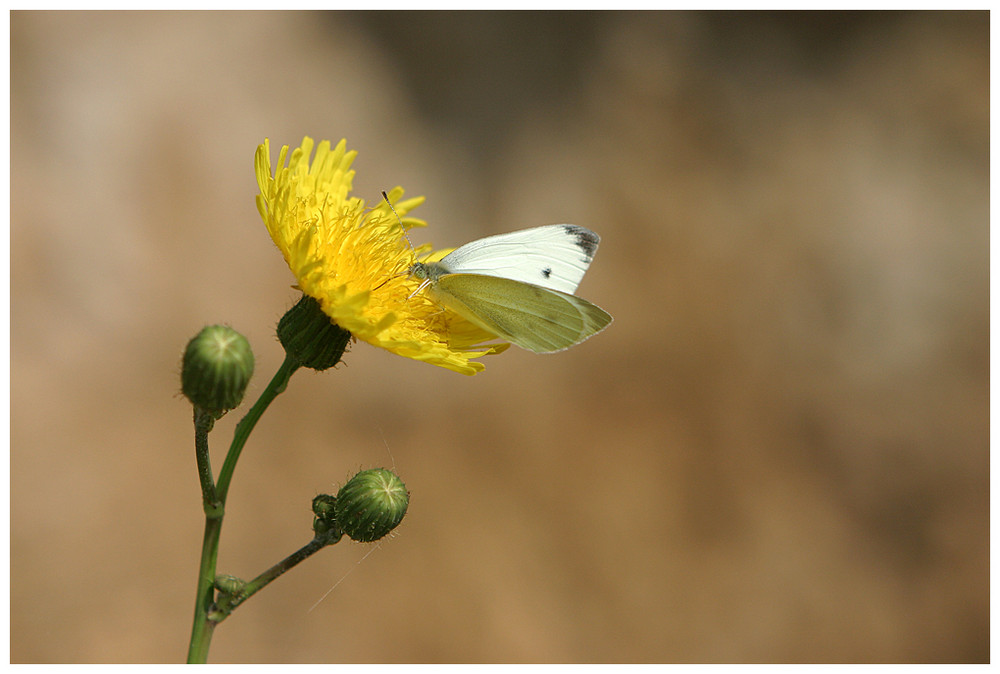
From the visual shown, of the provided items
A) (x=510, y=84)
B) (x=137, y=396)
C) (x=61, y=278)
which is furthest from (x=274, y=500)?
(x=510, y=84)

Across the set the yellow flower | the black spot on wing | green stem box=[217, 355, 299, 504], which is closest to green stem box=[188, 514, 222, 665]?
green stem box=[217, 355, 299, 504]

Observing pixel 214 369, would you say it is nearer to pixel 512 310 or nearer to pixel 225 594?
pixel 225 594

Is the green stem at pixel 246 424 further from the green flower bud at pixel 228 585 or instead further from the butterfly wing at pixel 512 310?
the butterfly wing at pixel 512 310

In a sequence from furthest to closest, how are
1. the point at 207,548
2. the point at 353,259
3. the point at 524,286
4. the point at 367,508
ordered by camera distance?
the point at 353,259, the point at 524,286, the point at 367,508, the point at 207,548

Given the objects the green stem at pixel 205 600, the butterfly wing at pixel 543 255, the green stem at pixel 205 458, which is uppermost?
the butterfly wing at pixel 543 255

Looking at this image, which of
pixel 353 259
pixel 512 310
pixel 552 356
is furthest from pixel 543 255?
pixel 552 356

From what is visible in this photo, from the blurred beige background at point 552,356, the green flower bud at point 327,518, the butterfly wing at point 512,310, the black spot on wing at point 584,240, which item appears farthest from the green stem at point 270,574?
the blurred beige background at point 552,356
